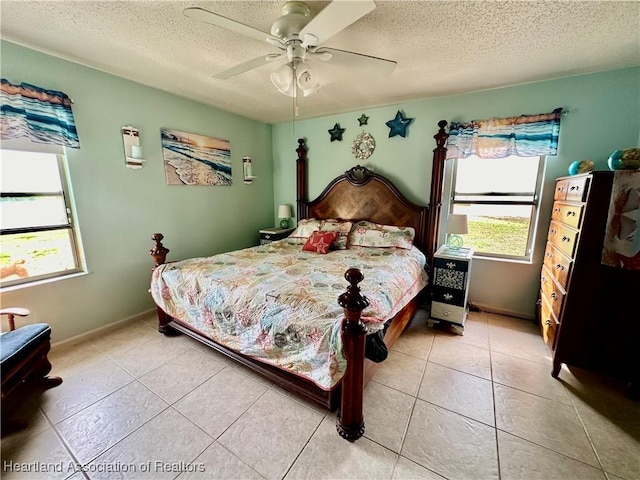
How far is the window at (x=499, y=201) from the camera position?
2.85 m

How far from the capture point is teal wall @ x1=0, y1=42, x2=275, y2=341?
2.29m

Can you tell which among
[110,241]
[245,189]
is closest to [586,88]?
[245,189]

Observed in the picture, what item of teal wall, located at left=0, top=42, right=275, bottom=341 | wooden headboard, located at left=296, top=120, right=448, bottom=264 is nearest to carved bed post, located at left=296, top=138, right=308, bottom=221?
wooden headboard, located at left=296, top=120, right=448, bottom=264

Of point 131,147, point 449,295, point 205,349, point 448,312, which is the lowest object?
point 205,349

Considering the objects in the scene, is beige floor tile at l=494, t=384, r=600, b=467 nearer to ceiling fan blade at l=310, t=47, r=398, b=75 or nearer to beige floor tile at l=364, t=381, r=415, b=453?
beige floor tile at l=364, t=381, r=415, b=453

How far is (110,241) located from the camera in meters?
2.67

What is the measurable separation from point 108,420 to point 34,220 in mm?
1849

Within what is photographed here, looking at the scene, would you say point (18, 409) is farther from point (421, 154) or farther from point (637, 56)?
point (637, 56)

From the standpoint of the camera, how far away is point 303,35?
1481 mm

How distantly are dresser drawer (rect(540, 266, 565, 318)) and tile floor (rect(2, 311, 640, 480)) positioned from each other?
19.1 inches

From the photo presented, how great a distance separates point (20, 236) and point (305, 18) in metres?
2.86

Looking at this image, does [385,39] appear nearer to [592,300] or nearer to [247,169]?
[592,300]

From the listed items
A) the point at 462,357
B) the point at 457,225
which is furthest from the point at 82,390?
the point at 457,225

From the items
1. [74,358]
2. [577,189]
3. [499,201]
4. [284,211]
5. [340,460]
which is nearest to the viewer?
[340,460]
